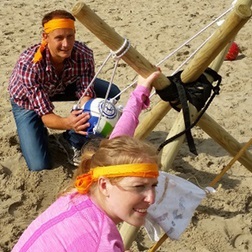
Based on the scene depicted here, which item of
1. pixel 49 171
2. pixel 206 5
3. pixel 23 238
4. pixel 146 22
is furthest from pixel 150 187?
pixel 206 5

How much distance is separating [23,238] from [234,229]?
67.9 inches

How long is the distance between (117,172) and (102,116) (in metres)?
1.47

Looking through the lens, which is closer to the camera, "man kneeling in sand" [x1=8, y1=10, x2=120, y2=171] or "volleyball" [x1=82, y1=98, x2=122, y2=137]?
"volleyball" [x1=82, y1=98, x2=122, y2=137]

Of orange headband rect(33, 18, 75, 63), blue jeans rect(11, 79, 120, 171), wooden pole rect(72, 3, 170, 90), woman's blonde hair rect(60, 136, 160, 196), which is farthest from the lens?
blue jeans rect(11, 79, 120, 171)

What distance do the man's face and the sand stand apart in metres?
0.74

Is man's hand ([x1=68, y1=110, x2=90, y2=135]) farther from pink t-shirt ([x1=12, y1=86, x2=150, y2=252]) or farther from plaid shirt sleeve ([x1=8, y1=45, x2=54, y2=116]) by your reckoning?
pink t-shirt ([x1=12, y1=86, x2=150, y2=252])

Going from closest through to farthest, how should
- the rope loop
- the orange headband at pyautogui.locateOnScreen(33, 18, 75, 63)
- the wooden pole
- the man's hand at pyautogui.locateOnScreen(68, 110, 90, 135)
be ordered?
1. the wooden pole
2. the rope loop
3. the man's hand at pyautogui.locateOnScreen(68, 110, 90, 135)
4. the orange headband at pyautogui.locateOnScreen(33, 18, 75, 63)

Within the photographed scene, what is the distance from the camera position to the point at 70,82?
14.1 feet

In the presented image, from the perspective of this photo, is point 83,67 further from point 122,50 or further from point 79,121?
point 122,50

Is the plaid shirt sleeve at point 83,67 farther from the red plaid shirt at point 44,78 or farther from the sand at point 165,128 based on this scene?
the sand at point 165,128

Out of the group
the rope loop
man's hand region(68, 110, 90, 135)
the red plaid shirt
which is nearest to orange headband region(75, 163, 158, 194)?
the rope loop

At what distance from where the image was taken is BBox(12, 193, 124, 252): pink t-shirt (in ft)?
6.91

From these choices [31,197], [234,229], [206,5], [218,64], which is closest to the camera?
[218,64]

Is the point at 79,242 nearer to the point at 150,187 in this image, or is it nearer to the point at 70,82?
the point at 150,187
